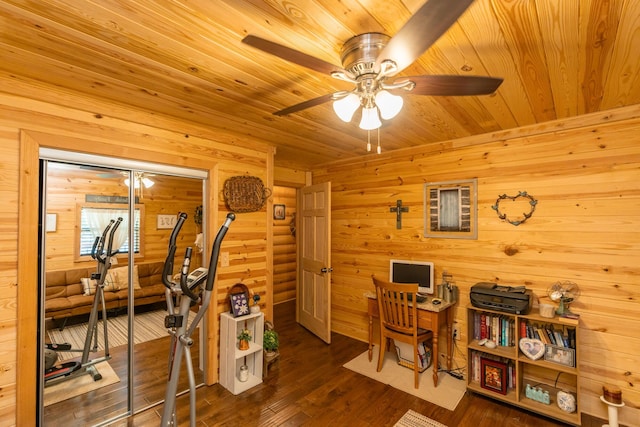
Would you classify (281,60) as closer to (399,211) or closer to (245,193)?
(245,193)

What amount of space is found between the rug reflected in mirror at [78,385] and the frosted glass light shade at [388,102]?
2.80 meters

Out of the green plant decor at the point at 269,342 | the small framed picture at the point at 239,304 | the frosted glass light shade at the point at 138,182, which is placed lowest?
the green plant decor at the point at 269,342

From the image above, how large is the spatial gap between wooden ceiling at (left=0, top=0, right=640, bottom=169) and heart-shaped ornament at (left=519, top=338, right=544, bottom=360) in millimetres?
1899

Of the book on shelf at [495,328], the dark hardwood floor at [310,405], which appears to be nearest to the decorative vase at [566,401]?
the dark hardwood floor at [310,405]

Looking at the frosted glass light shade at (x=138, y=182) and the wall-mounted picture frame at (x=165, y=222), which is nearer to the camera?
the frosted glass light shade at (x=138, y=182)

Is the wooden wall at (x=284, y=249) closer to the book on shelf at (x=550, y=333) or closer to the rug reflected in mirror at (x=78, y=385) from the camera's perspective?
the rug reflected in mirror at (x=78, y=385)

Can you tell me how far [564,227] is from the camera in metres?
2.59

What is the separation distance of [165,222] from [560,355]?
11.4 ft

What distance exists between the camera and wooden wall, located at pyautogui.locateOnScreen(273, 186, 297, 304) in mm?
5766

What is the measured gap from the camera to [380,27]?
4.41 feet

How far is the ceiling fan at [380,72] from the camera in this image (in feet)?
3.26

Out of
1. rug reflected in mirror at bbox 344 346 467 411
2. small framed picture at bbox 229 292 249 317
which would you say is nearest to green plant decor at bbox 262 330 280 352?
small framed picture at bbox 229 292 249 317

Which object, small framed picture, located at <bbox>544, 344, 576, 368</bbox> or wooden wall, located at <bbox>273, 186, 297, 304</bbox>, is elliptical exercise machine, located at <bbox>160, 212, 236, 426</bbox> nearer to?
small framed picture, located at <bbox>544, 344, 576, 368</bbox>

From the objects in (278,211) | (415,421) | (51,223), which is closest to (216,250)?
(51,223)
